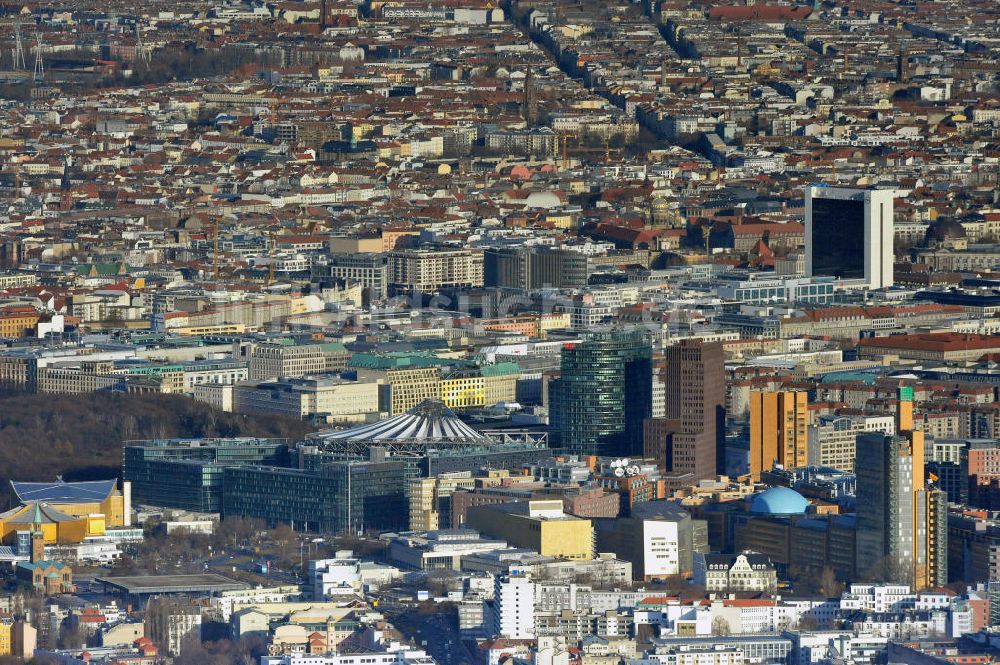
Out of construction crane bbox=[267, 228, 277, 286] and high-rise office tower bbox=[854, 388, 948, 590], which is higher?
high-rise office tower bbox=[854, 388, 948, 590]

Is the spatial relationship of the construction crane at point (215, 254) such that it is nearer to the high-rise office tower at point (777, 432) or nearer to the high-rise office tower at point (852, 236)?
the high-rise office tower at point (852, 236)

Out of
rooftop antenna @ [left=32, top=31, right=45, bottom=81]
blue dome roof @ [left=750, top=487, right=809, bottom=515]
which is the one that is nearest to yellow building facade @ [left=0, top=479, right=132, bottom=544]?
blue dome roof @ [left=750, top=487, right=809, bottom=515]

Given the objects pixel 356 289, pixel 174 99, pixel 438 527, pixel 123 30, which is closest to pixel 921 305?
pixel 356 289

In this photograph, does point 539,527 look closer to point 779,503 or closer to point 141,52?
point 779,503

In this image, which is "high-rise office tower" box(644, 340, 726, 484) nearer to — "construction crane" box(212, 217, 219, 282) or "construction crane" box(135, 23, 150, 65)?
"construction crane" box(212, 217, 219, 282)

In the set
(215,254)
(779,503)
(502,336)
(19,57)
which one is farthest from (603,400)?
(19,57)

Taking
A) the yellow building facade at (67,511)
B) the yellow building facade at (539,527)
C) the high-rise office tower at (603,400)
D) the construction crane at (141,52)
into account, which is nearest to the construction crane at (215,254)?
the high-rise office tower at (603,400)
